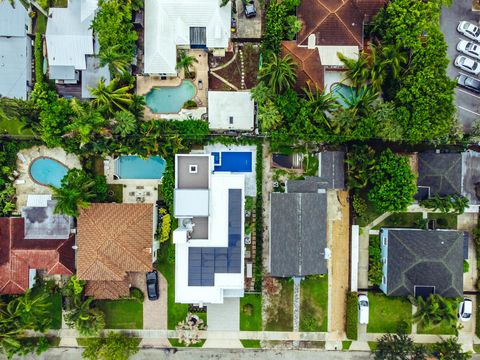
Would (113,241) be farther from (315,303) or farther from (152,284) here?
(315,303)

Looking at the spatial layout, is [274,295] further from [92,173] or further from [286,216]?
[92,173]

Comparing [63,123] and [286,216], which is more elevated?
[63,123]

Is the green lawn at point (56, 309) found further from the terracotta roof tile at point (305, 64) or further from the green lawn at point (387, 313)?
the terracotta roof tile at point (305, 64)

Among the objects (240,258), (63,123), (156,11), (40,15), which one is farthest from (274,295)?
(40,15)

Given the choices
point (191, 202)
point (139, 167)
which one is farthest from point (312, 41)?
point (139, 167)

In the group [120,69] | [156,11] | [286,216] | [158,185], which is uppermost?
[156,11]

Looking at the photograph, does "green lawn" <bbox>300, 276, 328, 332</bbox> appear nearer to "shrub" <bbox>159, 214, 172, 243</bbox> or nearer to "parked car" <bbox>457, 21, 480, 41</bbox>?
"shrub" <bbox>159, 214, 172, 243</bbox>
